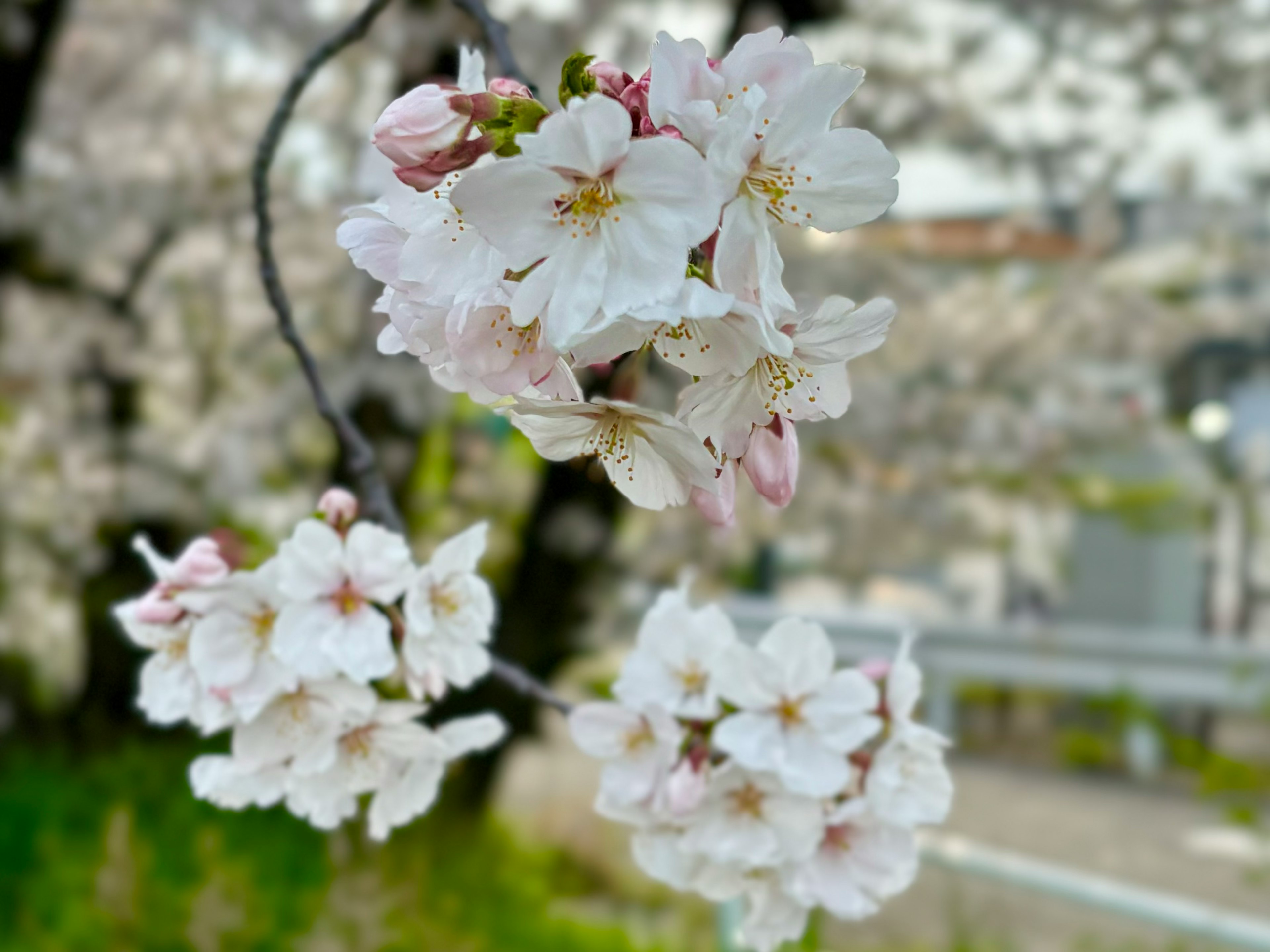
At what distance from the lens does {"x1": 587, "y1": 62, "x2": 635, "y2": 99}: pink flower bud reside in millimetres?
489

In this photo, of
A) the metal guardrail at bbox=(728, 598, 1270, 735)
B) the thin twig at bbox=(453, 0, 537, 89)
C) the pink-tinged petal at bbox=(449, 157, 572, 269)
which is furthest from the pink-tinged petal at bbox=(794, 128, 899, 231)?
the metal guardrail at bbox=(728, 598, 1270, 735)

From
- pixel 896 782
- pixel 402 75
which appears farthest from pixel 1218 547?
pixel 896 782

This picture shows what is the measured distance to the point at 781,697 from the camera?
0.82 m

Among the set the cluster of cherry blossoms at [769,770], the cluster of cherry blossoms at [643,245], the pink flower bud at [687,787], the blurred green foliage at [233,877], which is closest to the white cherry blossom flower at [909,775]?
the cluster of cherry blossoms at [769,770]

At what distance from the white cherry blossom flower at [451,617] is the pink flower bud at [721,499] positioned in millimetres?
243

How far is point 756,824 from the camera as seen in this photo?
2.62ft

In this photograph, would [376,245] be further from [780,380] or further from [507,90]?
[780,380]

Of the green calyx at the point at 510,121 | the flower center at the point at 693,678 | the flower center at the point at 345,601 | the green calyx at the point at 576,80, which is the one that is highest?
the green calyx at the point at 576,80

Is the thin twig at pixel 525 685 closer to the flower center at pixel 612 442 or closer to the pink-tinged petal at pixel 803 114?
the flower center at pixel 612 442

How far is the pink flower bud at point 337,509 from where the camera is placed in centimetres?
83

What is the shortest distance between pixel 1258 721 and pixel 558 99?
6363mm

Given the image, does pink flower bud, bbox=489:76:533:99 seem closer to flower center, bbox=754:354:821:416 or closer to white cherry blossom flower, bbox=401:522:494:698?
flower center, bbox=754:354:821:416

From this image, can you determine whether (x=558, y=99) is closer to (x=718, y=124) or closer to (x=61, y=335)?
(x=718, y=124)

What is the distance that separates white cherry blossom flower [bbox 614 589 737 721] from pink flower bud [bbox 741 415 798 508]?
0.31 metres
